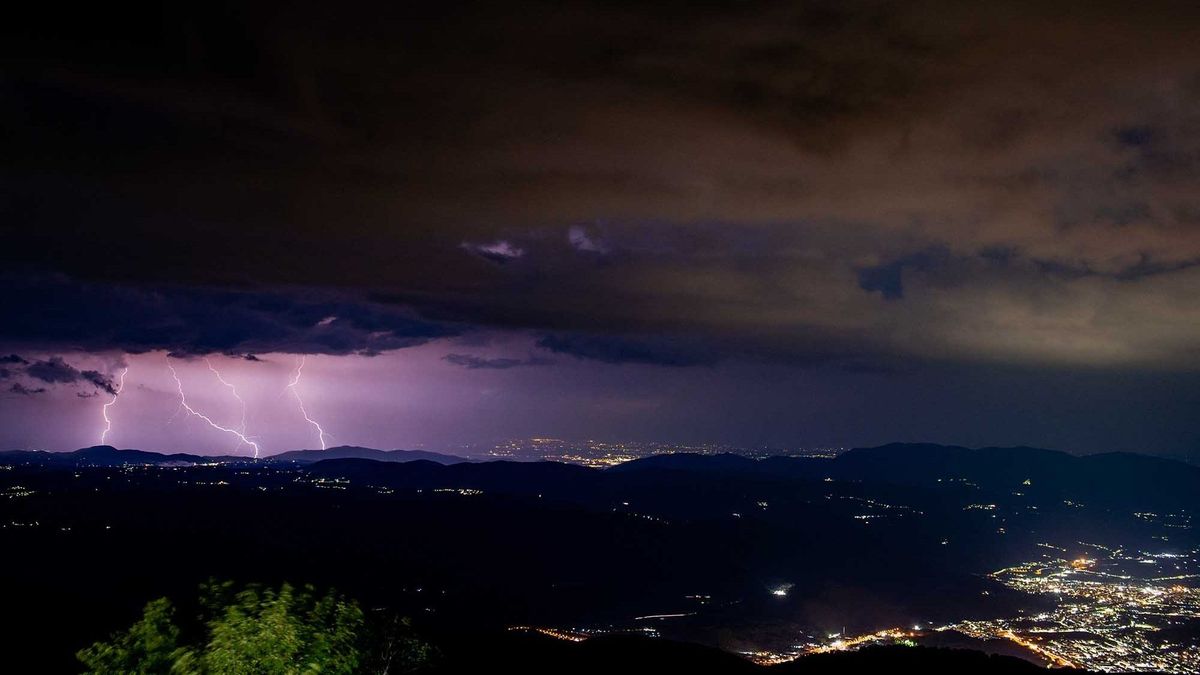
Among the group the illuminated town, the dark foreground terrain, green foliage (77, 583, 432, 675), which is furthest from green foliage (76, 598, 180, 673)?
the illuminated town

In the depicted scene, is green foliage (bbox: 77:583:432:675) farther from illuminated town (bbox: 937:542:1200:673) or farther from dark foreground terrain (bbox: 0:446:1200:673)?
illuminated town (bbox: 937:542:1200:673)

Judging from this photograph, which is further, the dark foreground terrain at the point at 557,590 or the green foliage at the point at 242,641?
the dark foreground terrain at the point at 557,590

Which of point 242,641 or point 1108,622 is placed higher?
point 242,641

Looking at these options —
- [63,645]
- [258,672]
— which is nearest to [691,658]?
[63,645]

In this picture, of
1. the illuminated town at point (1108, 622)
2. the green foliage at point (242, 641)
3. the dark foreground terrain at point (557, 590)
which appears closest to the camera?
the green foliage at point (242, 641)

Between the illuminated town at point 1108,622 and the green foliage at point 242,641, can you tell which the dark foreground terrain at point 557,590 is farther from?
the green foliage at point 242,641

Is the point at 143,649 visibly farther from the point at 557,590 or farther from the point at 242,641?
the point at 557,590

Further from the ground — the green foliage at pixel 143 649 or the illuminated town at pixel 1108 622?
the green foliage at pixel 143 649

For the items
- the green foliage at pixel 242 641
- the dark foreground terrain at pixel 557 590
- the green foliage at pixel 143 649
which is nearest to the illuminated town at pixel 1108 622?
the dark foreground terrain at pixel 557 590

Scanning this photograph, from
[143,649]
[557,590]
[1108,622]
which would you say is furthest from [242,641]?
[1108,622]
